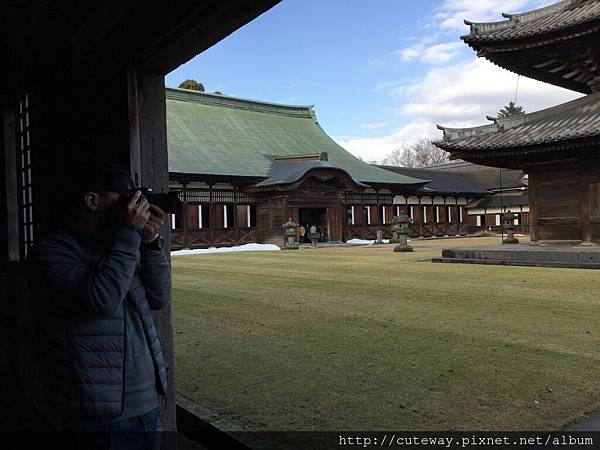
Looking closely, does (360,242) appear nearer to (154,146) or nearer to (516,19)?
(516,19)

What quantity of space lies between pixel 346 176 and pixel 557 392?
21888 mm

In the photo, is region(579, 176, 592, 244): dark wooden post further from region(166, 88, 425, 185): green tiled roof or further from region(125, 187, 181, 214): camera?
region(166, 88, 425, 185): green tiled roof

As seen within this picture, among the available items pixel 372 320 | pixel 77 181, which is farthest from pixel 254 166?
pixel 77 181

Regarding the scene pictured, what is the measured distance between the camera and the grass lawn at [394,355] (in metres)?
3.15

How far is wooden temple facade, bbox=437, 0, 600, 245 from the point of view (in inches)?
491

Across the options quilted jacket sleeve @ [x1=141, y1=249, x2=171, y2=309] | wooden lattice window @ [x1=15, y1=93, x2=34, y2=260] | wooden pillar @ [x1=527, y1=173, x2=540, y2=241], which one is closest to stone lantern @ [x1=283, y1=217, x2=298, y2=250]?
wooden pillar @ [x1=527, y1=173, x2=540, y2=241]

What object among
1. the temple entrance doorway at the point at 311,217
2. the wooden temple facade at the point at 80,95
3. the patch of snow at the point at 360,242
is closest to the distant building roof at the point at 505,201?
the patch of snow at the point at 360,242

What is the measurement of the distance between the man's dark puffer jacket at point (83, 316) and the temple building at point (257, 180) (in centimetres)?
1833

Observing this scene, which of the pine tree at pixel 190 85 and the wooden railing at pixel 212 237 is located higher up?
the pine tree at pixel 190 85

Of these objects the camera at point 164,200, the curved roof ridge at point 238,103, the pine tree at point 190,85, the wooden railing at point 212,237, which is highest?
the pine tree at point 190,85

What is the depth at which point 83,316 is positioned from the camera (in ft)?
5.24

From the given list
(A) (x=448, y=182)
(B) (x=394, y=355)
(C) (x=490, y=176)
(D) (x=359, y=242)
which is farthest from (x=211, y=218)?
(C) (x=490, y=176)

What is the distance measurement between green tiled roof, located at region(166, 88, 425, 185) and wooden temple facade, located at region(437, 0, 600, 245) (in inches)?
474

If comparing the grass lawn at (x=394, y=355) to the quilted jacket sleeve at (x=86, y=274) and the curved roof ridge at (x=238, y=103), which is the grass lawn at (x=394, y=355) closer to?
the quilted jacket sleeve at (x=86, y=274)
